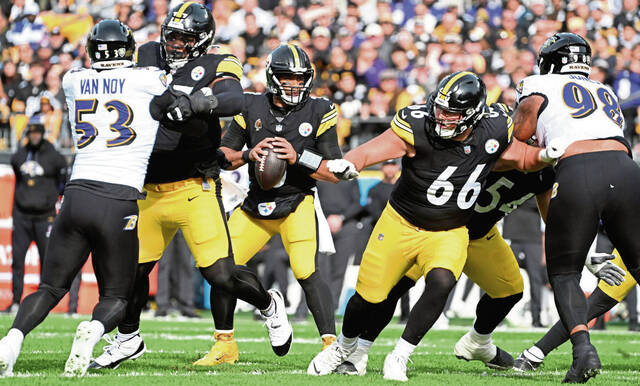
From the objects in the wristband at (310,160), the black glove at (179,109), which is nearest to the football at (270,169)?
the wristband at (310,160)

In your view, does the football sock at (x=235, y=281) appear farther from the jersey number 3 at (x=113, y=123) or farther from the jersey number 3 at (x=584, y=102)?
the jersey number 3 at (x=584, y=102)

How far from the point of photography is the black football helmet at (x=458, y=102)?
18.1 ft

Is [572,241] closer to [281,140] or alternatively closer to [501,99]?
[281,140]

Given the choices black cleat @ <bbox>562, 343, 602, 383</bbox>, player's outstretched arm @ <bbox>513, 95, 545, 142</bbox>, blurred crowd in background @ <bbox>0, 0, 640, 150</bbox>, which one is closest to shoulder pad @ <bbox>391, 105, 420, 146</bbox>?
player's outstretched arm @ <bbox>513, 95, 545, 142</bbox>

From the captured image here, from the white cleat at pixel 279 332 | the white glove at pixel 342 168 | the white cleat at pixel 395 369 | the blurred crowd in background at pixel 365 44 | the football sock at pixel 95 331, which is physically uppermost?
the white glove at pixel 342 168

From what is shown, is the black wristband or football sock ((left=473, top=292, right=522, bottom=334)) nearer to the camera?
football sock ((left=473, top=292, right=522, bottom=334))

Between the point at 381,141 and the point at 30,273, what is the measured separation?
7848mm

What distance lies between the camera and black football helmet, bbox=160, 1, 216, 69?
20.4 ft

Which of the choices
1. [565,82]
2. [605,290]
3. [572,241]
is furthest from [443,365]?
[565,82]

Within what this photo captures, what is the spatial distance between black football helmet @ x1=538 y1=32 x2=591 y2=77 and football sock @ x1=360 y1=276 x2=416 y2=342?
1.61m

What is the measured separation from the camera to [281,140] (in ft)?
20.1

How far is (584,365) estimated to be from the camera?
16.8ft

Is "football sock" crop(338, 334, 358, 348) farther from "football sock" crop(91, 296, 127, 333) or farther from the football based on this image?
"football sock" crop(91, 296, 127, 333)

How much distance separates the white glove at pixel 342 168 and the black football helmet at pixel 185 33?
1.41 meters
